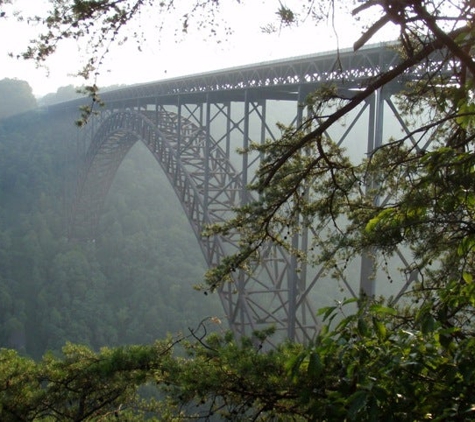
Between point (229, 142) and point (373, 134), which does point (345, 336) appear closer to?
point (373, 134)

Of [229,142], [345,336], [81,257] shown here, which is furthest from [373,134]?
[81,257]

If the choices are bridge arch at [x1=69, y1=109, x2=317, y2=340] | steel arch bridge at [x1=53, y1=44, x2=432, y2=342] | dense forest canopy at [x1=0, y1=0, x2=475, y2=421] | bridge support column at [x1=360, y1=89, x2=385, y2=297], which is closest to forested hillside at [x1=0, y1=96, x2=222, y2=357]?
bridge arch at [x1=69, y1=109, x2=317, y2=340]

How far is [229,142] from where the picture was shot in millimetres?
11945

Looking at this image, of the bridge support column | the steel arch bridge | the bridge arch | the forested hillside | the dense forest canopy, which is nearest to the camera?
the dense forest canopy

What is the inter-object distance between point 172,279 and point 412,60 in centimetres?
2484

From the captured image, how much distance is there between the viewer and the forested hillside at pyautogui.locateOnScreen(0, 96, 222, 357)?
2338 cm

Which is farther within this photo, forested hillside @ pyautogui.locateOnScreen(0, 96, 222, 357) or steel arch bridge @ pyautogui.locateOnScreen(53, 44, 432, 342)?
forested hillside @ pyautogui.locateOnScreen(0, 96, 222, 357)

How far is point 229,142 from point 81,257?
56.0ft

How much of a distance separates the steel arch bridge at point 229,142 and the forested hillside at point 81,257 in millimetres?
2365

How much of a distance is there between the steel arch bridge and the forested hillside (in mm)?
2365

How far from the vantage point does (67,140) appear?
30.5 metres

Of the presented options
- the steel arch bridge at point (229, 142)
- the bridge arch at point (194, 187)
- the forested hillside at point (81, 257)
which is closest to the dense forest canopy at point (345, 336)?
the steel arch bridge at point (229, 142)

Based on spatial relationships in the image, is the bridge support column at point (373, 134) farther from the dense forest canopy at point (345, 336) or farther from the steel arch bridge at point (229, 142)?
the dense forest canopy at point (345, 336)

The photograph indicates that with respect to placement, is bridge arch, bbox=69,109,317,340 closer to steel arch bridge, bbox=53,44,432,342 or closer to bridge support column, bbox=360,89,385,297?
steel arch bridge, bbox=53,44,432,342
